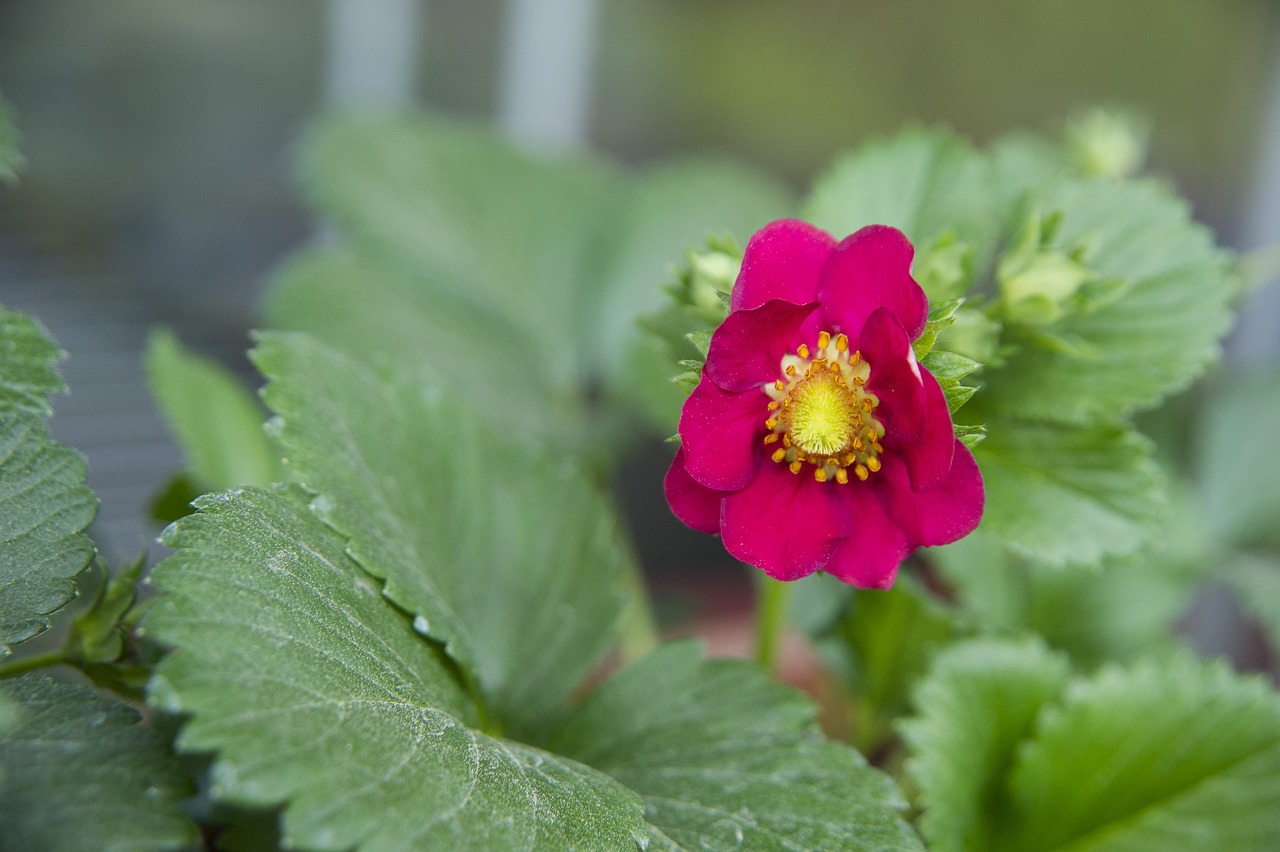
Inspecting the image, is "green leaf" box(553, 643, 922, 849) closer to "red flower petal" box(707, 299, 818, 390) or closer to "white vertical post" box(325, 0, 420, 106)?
"red flower petal" box(707, 299, 818, 390)

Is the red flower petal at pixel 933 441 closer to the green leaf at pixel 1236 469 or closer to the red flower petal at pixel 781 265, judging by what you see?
the red flower petal at pixel 781 265

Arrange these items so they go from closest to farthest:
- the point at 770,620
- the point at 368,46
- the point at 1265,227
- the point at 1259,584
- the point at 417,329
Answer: the point at 770,620 → the point at 1259,584 → the point at 417,329 → the point at 1265,227 → the point at 368,46

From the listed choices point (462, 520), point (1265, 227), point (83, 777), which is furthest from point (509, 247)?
point (1265, 227)

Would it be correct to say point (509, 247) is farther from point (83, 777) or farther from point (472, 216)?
point (83, 777)

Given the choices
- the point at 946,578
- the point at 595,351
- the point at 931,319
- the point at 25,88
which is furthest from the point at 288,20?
the point at 931,319

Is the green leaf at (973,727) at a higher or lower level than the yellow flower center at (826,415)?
lower

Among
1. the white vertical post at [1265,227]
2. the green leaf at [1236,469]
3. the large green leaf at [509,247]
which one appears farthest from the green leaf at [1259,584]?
the white vertical post at [1265,227]
